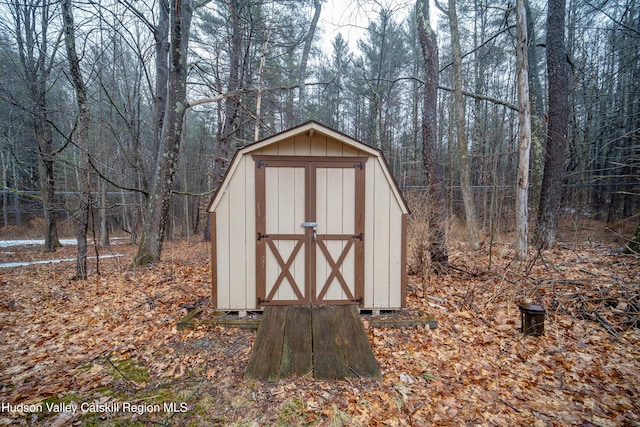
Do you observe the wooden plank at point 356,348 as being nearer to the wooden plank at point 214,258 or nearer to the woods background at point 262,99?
the wooden plank at point 214,258

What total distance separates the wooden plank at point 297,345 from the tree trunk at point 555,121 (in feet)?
22.1

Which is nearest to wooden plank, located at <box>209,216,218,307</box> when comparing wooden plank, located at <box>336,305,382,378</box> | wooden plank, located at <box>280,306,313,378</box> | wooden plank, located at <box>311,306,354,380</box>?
wooden plank, located at <box>280,306,313,378</box>

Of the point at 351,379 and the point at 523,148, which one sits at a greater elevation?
the point at 523,148

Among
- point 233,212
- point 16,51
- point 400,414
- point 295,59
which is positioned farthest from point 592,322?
point 16,51

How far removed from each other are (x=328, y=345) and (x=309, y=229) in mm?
1629

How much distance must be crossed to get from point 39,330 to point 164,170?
380 cm

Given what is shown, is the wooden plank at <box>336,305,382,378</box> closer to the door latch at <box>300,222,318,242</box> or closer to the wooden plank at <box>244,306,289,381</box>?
the wooden plank at <box>244,306,289,381</box>

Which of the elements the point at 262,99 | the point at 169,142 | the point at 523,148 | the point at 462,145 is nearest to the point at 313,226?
the point at 169,142

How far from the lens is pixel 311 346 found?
3.24 meters

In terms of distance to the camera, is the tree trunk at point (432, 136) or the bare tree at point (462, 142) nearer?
the tree trunk at point (432, 136)

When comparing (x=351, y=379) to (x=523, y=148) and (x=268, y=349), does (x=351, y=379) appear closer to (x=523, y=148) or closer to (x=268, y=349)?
(x=268, y=349)

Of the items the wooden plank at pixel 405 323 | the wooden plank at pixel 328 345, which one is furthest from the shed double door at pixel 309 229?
the wooden plank at pixel 405 323

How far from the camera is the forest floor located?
2.40 metres

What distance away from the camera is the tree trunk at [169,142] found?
6469mm
